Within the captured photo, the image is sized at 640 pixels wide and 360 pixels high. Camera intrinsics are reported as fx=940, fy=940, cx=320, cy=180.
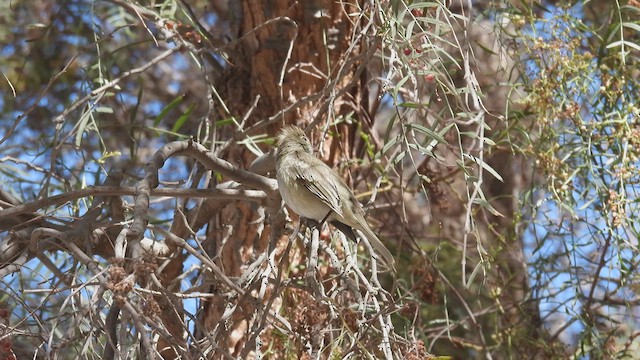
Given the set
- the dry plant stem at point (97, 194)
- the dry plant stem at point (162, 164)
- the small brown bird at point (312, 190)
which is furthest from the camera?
the small brown bird at point (312, 190)

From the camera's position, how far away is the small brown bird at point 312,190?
3447mm

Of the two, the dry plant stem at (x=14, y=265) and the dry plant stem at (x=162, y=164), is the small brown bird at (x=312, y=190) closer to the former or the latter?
the dry plant stem at (x=162, y=164)

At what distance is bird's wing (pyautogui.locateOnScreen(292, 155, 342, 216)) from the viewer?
11.4 feet

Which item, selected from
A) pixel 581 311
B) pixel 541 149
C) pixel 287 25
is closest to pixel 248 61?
pixel 287 25

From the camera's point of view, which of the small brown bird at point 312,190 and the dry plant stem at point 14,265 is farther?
the small brown bird at point 312,190

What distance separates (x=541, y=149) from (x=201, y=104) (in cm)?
308

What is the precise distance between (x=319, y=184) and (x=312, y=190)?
56 millimetres

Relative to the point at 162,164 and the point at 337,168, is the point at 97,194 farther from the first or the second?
the point at 337,168

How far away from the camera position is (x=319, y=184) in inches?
139

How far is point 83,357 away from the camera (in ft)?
8.45

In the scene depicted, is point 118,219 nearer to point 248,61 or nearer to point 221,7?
point 248,61

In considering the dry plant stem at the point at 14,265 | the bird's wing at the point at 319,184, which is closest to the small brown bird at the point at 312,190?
the bird's wing at the point at 319,184

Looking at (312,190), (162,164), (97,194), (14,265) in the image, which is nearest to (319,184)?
(312,190)

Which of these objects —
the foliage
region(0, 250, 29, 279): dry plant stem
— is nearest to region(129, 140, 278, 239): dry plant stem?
the foliage
